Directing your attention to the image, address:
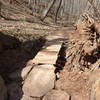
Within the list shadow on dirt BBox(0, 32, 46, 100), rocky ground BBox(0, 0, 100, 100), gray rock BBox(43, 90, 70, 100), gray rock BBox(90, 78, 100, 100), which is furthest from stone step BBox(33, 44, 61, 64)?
gray rock BBox(90, 78, 100, 100)

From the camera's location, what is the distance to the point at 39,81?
16.8 ft

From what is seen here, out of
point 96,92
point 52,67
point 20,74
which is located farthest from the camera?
point 52,67

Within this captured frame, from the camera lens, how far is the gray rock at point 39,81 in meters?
4.95

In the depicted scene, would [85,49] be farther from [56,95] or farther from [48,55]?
[56,95]

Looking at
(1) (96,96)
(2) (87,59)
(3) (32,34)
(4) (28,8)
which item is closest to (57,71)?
(2) (87,59)

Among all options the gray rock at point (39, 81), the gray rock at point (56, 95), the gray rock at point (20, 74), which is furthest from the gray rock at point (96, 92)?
the gray rock at point (20, 74)

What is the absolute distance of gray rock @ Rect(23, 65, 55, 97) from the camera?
4.95m

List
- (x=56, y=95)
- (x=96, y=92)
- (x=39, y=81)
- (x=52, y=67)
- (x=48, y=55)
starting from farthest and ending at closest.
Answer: (x=48, y=55) < (x=52, y=67) < (x=39, y=81) < (x=56, y=95) < (x=96, y=92)

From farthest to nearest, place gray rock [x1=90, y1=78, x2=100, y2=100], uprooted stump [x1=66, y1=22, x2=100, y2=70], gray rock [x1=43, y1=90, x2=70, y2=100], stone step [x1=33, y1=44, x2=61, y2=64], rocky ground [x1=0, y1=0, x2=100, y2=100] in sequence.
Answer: stone step [x1=33, y1=44, x2=61, y2=64]
uprooted stump [x1=66, y1=22, x2=100, y2=70]
rocky ground [x1=0, y1=0, x2=100, y2=100]
gray rock [x1=43, y1=90, x2=70, y2=100]
gray rock [x1=90, y1=78, x2=100, y2=100]

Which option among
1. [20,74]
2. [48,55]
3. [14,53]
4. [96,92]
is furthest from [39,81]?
[14,53]

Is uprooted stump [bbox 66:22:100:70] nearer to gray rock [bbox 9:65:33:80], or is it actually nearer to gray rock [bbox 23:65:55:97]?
gray rock [bbox 23:65:55:97]

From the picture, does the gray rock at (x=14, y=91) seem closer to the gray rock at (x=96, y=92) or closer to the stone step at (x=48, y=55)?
the stone step at (x=48, y=55)

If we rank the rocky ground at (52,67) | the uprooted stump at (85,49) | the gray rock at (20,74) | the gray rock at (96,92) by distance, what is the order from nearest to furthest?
the gray rock at (96,92) → the rocky ground at (52,67) → the gray rock at (20,74) → the uprooted stump at (85,49)

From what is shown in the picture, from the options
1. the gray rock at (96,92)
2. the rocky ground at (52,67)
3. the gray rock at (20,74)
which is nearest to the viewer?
the gray rock at (96,92)
